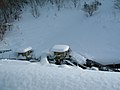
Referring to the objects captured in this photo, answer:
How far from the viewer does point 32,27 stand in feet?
34.0

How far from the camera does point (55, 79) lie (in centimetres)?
441

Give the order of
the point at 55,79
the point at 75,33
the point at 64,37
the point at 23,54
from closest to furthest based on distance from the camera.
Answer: the point at 55,79, the point at 23,54, the point at 64,37, the point at 75,33

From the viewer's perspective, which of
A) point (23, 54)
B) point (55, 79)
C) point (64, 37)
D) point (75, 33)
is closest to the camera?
point (55, 79)

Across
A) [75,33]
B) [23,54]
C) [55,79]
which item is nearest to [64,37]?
[75,33]

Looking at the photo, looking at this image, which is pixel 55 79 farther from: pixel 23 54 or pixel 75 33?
pixel 75 33

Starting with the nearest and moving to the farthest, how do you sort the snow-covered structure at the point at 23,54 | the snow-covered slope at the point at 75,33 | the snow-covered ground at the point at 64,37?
the snow-covered ground at the point at 64,37, the snow-covered structure at the point at 23,54, the snow-covered slope at the point at 75,33

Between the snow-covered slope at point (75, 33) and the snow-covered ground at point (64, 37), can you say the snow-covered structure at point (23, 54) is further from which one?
the snow-covered slope at point (75, 33)

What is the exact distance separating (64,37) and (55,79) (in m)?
4.91

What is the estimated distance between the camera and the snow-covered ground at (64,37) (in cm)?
468

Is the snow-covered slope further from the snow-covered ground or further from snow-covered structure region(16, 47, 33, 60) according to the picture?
snow-covered structure region(16, 47, 33, 60)

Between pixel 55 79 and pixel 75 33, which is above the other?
pixel 55 79

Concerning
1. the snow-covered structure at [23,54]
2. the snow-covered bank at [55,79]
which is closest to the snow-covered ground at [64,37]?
the snow-covered bank at [55,79]

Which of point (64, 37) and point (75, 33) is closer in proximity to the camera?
point (64, 37)

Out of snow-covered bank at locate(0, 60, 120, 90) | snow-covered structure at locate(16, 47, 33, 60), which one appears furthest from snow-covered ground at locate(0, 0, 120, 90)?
snow-covered structure at locate(16, 47, 33, 60)
